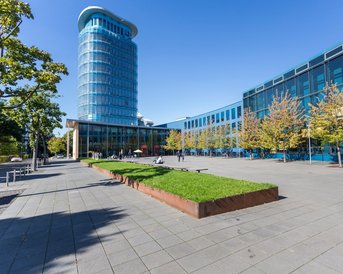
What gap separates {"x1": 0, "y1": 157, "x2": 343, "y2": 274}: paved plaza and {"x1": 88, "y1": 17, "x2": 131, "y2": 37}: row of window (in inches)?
3747

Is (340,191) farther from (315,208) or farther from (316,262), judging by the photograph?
(316,262)

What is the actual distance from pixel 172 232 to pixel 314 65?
3380cm

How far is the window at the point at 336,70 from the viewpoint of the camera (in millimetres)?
25141

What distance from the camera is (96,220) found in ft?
19.9

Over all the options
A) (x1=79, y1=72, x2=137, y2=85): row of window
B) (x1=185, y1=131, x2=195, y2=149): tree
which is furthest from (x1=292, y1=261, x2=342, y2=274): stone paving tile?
(x1=79, y1=72, x2=137, y2=85): row of window

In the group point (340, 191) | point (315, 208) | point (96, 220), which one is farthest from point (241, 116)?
point (96, 220)

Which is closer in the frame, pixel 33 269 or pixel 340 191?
pixel 33 269

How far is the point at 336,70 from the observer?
25.7 metres

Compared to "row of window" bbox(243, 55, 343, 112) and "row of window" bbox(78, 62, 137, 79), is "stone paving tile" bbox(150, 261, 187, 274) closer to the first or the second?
"row of window" bbox(243, 55, 343, 112)

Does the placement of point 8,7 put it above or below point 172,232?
above

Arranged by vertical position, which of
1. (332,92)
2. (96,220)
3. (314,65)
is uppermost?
(314,65)

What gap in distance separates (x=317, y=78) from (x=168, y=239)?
109ft

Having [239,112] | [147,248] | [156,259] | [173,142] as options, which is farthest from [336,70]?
[173,142]

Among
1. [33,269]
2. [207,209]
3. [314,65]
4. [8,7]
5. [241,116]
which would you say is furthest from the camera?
[241,116]
